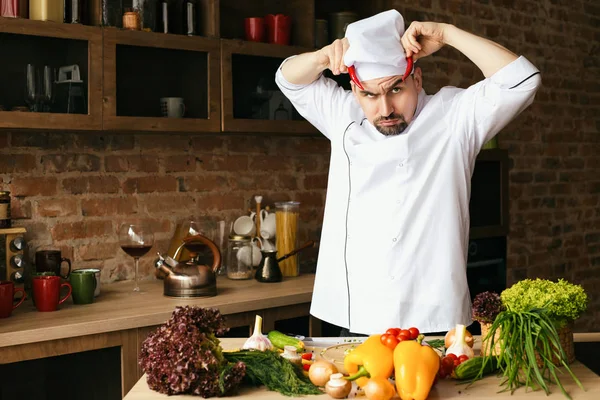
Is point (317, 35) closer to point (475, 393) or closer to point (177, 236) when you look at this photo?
point (177, 236)

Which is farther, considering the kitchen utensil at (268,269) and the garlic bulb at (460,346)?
the kitchen utensil at (268,269)

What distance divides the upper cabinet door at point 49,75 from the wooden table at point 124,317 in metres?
0.70

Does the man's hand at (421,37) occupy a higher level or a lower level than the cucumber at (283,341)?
higher

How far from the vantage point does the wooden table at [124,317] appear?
272cm

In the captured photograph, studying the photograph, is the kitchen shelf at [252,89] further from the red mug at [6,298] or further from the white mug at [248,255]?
the red mug at [6,298]

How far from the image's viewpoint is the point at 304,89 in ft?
9.69

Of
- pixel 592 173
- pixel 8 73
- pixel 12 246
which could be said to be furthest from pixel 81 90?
pixel 592 173

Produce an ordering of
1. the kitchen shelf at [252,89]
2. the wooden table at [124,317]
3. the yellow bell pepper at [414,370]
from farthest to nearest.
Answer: the kitchen shelf at [252,89] < the wooden table at [124,317] < the yellow bell pepper at [414,370]

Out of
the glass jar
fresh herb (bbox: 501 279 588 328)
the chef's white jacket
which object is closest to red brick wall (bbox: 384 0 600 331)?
the glass jar

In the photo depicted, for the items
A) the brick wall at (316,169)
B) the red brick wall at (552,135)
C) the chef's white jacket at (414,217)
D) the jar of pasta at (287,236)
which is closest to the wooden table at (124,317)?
the jar of pasta at (287,236)

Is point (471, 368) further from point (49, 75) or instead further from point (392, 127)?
point (49, 75)

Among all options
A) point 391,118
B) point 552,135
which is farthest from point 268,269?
point 552,135

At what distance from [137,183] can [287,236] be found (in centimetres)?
74

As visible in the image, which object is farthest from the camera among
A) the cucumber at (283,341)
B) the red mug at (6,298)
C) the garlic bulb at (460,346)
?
the red mug at (6,298)
